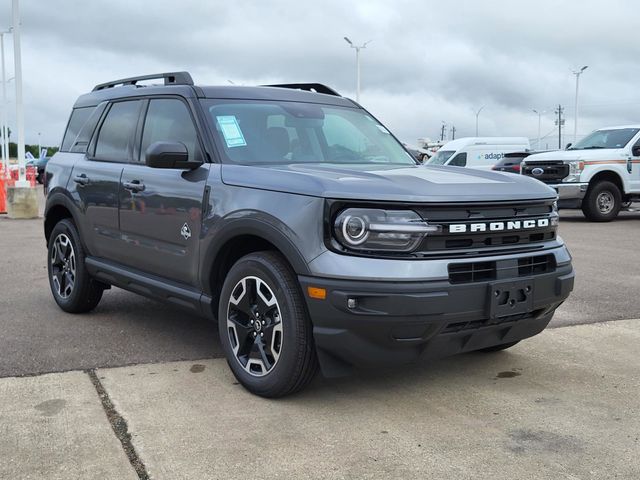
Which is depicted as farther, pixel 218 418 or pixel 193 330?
pixel 193 330

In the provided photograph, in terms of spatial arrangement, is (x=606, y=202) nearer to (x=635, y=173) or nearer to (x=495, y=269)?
(x=635, y=173)

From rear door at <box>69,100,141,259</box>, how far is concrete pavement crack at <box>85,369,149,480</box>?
1.36 m

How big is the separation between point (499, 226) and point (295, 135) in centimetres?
162

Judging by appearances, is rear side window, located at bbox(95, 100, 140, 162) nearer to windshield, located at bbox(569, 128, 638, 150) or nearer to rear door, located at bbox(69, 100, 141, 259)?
rear door, located at bbox(69, 100, 141, 259)

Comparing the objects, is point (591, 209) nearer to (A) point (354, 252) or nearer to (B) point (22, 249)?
(B) point (22, 249)

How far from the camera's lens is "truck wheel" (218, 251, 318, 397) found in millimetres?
3646

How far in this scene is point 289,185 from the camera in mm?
3748

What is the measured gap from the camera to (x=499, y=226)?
3.71 metres

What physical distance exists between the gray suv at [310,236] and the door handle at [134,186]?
18 mm

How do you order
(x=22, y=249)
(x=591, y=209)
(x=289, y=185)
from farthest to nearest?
(x=591, y=209) < (x=22, y=249) < (x=289, y=185)

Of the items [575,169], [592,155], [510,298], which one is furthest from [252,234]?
[592,155]

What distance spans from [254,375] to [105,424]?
0.82m

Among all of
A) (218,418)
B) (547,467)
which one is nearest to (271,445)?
(218,418)

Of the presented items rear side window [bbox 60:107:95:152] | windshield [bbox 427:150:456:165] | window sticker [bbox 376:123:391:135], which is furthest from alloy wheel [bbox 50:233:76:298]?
windshield [bbox 427:150:456:165]
